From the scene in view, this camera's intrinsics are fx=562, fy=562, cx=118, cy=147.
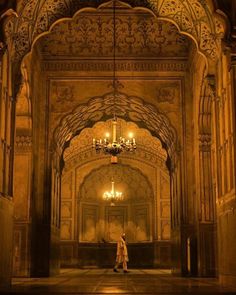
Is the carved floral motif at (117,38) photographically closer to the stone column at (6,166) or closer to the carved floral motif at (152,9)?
the carved floral motif at (152,9)

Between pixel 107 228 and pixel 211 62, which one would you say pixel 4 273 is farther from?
pixel 107 228

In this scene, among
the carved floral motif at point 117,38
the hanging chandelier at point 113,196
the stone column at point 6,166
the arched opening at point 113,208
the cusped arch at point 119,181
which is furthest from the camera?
the cusped arch at point 119,181

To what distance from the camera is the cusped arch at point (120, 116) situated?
14273 mm

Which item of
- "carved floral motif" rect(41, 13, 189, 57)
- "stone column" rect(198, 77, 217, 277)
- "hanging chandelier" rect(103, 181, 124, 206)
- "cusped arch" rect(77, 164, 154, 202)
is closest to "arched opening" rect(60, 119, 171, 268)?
"cusped arch" rect(77, 164, 154, 202)

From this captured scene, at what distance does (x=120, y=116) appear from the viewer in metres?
16.1

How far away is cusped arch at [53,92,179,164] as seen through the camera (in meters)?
14.3

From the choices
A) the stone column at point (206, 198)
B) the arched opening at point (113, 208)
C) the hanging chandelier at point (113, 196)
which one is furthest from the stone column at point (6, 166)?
the hanging chandelier at point (113, 196)

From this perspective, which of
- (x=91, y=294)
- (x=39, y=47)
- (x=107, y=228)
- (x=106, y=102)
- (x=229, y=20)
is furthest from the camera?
(x=107, y=228)

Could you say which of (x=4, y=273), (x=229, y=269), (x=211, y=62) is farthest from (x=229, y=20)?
(x=4, y=273)

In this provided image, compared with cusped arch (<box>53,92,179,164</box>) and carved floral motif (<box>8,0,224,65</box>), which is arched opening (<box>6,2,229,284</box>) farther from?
carved floral motif (<box>8,0,224,65</box>)

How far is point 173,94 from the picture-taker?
1435cm

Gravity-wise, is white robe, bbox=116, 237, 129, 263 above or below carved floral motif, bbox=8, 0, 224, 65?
below

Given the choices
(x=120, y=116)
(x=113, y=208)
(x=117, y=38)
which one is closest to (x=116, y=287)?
(x=117, y=38)

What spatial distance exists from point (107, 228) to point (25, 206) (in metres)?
11.9
